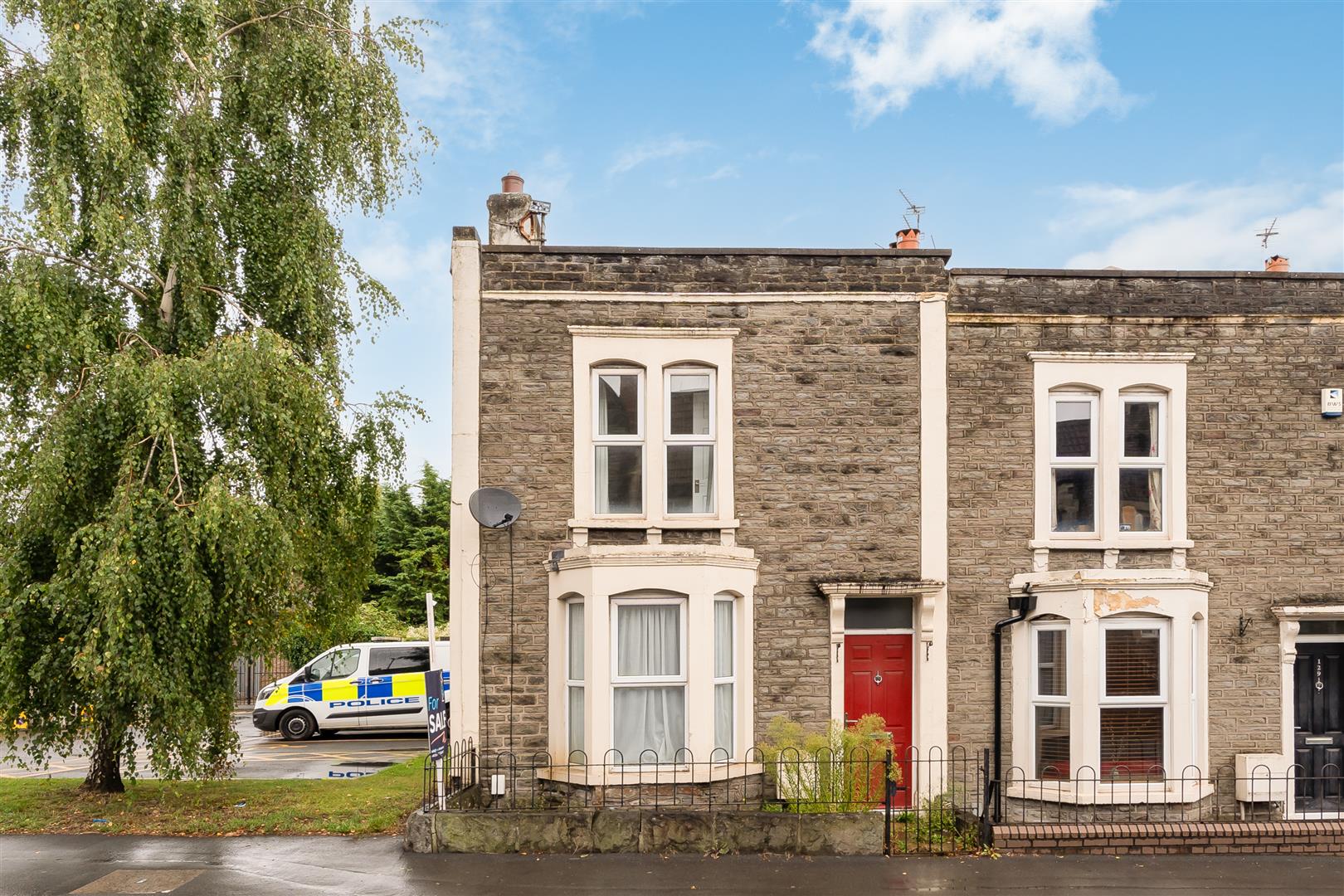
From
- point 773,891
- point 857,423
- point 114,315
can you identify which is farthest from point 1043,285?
point 114,315

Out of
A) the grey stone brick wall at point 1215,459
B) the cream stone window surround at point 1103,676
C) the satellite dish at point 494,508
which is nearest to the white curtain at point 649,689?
the satellite dish at point 494,508

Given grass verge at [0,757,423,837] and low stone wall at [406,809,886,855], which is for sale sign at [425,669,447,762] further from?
grass verge at [0,757,423,837]

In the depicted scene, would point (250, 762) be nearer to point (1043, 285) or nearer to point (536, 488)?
point (536, 488)

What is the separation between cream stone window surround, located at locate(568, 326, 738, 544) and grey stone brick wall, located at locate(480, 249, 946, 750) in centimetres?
15

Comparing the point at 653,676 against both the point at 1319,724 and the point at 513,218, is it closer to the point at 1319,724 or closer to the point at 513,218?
the point at 513,218

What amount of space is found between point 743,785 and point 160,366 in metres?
7.61

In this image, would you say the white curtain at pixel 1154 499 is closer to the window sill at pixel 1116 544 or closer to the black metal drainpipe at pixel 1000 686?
the window sill at pixel 1116 544

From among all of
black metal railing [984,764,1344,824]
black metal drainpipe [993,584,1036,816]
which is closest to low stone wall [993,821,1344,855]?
black metal railing [984,764,1344,824]

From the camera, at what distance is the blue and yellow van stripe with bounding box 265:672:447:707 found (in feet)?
67.9

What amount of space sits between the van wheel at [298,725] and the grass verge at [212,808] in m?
7.01

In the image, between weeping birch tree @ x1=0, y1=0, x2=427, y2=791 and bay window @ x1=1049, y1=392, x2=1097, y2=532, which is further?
bay window @ x1=1049, y1=392, x2=1097, y2=532

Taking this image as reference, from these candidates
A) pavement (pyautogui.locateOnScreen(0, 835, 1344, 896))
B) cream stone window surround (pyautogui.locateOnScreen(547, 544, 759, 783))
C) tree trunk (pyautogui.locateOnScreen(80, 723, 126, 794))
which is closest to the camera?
pavement (pyautogui.locateOnScreen(0, 835, 1344, 896))

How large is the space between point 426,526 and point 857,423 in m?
26.5

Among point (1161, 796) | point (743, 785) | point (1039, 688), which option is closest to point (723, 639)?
point (743, 785)
